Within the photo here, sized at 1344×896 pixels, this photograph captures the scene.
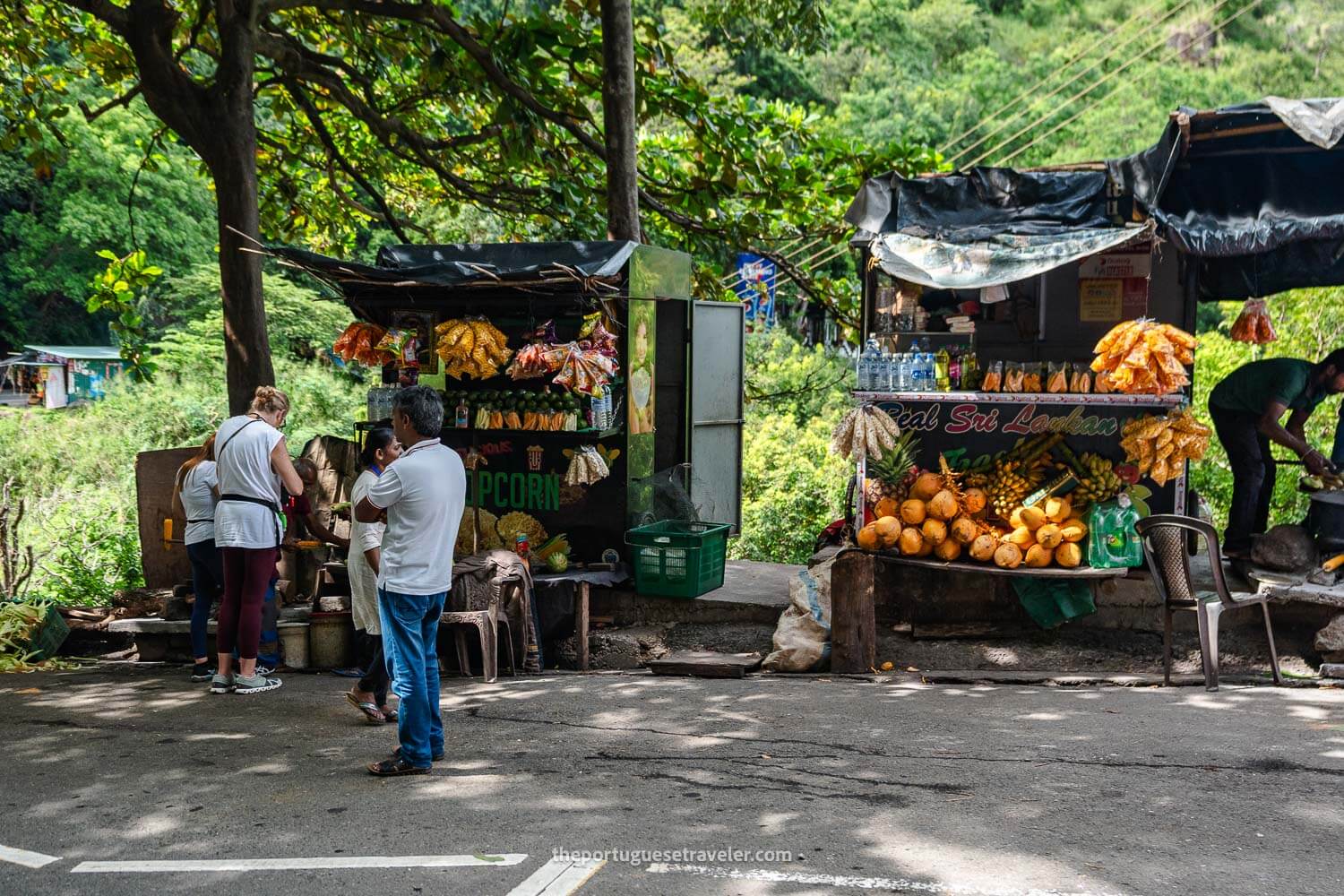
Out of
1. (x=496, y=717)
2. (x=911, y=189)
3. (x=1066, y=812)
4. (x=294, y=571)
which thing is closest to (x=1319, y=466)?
(x=911, y=189)

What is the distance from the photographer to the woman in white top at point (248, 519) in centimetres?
757

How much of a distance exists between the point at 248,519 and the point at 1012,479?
5.52 m

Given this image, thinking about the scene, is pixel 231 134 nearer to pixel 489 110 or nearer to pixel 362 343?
→ pixel 362 343

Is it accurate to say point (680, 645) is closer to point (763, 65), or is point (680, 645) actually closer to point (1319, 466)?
point (1319, 466)

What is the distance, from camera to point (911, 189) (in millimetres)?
9352

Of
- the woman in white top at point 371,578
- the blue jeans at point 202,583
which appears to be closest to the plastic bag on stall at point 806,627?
the woman in white top at point 371,578

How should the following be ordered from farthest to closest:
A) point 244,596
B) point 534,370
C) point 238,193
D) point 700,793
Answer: point 238,193
point 534,370
point 244,596
point 700,793

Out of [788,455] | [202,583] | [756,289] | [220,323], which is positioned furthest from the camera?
[220,323]

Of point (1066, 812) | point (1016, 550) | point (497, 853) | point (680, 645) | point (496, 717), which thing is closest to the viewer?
point (497, 853)

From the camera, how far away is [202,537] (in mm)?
8227

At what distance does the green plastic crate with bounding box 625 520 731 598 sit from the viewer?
9055 millimetres

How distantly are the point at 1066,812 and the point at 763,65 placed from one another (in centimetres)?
2847

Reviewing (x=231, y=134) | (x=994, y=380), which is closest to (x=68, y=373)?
(x=231, y=134)

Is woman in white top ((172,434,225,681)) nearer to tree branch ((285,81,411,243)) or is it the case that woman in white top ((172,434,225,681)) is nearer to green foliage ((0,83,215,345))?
tree branch ((285,81,411,243))
